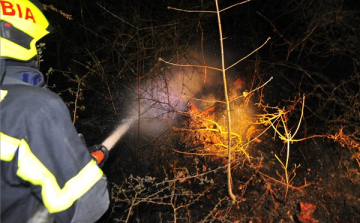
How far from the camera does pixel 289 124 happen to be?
17.0 feet

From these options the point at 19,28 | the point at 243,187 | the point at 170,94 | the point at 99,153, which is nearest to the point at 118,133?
the point at 170,94

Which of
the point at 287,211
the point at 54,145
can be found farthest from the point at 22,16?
the point at 287,211

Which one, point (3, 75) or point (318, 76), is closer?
point (3, 75)

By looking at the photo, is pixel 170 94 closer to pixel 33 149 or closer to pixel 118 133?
pixel 118 133

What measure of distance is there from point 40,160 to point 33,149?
7 centimetres

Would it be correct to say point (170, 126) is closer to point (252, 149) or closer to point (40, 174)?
point (252, 149)

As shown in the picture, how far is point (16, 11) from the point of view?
1.47 meters

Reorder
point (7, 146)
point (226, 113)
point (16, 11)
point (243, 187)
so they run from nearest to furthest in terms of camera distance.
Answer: point (7, 146)
point (16, 11)
point (243, 187)
point (226, 113)

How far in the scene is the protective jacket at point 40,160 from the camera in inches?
49.1

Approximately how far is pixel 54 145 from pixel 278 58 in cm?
620

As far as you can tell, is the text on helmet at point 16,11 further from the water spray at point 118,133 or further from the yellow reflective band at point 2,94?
the water spray at point 118,133

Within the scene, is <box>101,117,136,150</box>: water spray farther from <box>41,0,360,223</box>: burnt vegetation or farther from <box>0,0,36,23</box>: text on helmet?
<box>0,0,36,23</box>: text on helmet

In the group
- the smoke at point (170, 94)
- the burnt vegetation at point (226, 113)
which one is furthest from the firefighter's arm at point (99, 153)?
the smoke at point (170, 94)

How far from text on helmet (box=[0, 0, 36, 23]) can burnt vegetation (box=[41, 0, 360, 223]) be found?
80.6 inches
